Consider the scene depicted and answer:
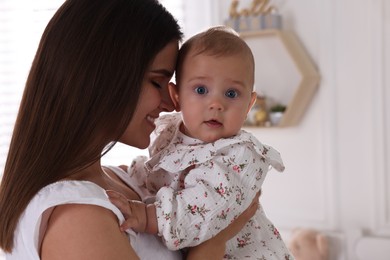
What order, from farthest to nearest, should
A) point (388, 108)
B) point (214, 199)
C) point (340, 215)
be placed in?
point (340, 215) < point (388, 108) < point (214, 199)

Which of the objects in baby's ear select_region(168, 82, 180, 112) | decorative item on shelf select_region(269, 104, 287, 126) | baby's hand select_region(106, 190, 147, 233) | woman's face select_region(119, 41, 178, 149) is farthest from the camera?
decorative item on shelf select_region(269, 104, 287, 126)

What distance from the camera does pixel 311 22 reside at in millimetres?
3146

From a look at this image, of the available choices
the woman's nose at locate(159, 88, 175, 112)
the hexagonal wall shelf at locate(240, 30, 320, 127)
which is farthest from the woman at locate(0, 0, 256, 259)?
the hexagonal wall shelf at locate(240, 30, 320, 127)

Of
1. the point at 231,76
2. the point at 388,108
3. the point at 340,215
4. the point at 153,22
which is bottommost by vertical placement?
the point at 340,215

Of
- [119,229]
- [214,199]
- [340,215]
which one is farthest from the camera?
[340,215]

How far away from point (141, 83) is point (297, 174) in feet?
6.95

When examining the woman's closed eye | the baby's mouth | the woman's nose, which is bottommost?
the baby's mouth

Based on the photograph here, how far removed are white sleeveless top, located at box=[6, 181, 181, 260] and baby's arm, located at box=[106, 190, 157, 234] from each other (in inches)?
0.7

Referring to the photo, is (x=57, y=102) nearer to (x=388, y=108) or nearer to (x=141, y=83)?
(x=141, y=83)

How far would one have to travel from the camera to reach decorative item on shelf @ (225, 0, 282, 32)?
320cm

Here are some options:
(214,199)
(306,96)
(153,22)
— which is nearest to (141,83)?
(153,22)

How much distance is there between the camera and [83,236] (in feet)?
3.63

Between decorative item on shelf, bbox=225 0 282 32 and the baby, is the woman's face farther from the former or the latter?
decorative item on shelf, bbox=225 0 282 32

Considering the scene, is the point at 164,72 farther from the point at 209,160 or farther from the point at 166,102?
the point at 209,160
